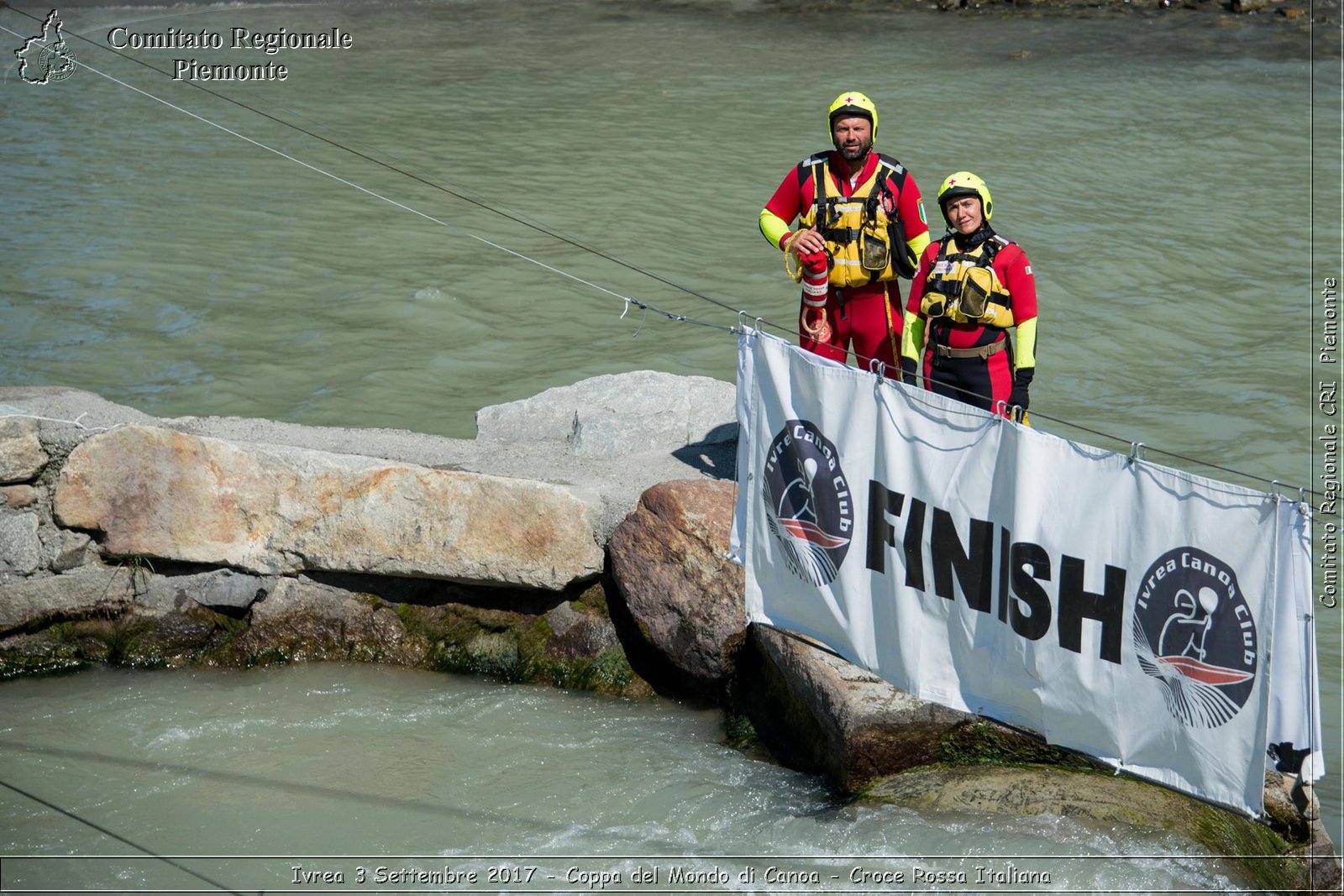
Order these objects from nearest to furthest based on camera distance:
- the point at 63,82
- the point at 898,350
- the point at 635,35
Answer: the point at 898,350
the point at 63,82
the point at 635,35

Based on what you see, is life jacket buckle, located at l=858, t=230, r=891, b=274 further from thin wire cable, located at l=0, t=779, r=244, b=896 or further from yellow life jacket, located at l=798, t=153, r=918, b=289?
thin wire cable, located at l=0, t=779, r=244, b=896

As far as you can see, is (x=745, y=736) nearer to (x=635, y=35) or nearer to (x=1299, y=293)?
(x=1299, y=293)

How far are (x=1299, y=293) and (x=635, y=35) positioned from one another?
1420cm

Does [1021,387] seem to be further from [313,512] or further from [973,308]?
[313,512]

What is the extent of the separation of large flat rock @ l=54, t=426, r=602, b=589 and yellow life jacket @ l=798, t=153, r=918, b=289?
191 centimetres

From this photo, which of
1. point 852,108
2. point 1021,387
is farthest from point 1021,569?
point 852,108

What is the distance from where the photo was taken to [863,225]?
254 inches

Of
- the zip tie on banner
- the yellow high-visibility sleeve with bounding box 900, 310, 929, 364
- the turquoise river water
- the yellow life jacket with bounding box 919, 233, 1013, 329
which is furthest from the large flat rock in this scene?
the yellow life jacket with bounding box 919, 233, 1013, 329

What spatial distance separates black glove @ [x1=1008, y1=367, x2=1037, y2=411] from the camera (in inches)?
232

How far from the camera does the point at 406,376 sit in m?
10.1

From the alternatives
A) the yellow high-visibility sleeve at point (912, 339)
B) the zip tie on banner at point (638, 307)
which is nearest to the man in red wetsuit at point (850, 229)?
the yellow high-visibility sleeve at point (912, 339)

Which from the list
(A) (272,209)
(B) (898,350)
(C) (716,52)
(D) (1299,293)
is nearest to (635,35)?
(C) (716,52)

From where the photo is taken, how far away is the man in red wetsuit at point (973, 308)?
5.84 m

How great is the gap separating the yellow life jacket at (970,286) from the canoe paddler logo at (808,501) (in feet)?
3.11
